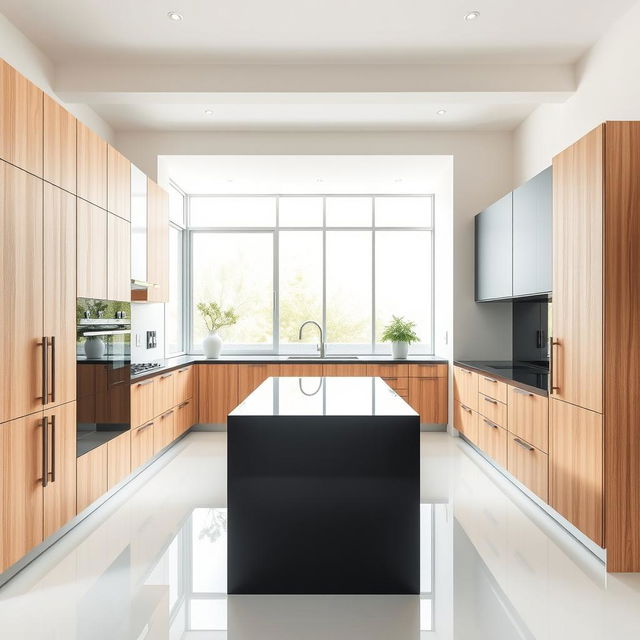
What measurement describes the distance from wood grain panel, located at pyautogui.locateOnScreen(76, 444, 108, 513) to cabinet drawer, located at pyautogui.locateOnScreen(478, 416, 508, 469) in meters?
2.86

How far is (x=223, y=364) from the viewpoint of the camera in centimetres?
551

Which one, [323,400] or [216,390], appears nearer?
[323,400]

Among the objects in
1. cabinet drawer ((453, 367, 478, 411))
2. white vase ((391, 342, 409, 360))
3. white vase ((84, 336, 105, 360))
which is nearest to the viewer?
white vase ((84, 336, 105, 360))

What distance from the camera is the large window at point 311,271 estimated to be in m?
6.25

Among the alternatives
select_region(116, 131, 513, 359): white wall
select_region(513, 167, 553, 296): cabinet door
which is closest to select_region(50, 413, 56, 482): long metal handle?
select_region(513, 167, 553, 296): cabinet door

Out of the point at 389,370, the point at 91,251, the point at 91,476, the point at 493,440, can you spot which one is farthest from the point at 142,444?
the point at 493,440

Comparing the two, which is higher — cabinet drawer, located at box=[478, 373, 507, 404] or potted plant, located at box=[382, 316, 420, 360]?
potted plant, located at box=[382, 316, 420, 360]

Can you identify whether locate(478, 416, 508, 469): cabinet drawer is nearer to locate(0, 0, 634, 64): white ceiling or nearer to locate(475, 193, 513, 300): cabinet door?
locate(475, 193, 513, 300): cabinet door

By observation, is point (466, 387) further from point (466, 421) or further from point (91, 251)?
point (91, 251)

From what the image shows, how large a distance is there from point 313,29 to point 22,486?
127 inches

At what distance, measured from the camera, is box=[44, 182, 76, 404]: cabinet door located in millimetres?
2598

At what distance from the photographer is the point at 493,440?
4059mm

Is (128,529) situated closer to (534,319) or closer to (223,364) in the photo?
(223,364)

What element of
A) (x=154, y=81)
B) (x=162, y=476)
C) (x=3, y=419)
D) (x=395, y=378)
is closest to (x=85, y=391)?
Result: (x=3, y=419)
